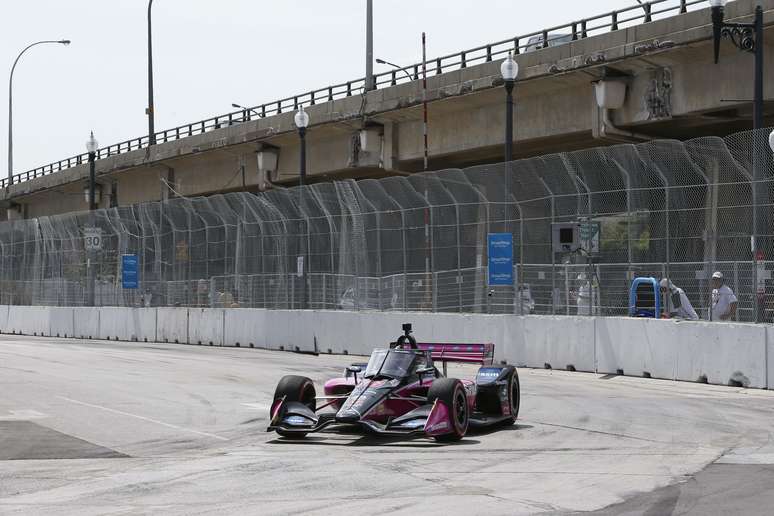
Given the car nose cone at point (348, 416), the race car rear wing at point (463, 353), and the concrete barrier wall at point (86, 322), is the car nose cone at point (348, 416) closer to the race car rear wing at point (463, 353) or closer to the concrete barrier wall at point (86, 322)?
the race car rear wing at point (463, 353)

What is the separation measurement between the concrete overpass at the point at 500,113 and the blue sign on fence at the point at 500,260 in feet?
20.4

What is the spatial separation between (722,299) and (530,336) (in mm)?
5299

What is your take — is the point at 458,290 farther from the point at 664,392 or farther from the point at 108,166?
the point at 108,166

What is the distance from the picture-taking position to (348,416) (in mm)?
13383

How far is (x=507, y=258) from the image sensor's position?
86.7 ft

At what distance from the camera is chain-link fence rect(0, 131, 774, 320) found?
830 inches

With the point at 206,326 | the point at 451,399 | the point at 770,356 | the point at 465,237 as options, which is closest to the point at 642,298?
the point at 770,356

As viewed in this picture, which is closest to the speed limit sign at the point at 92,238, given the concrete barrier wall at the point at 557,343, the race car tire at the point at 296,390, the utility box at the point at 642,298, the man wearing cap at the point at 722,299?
the concrete barrier wall at the point at 557,343

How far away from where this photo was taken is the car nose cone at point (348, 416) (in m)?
13.4

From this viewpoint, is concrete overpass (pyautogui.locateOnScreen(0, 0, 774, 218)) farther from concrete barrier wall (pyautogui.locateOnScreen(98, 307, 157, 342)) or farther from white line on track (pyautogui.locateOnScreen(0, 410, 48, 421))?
white line on track (pyautogui.locateOnScreen(0, 410, 48, 421))

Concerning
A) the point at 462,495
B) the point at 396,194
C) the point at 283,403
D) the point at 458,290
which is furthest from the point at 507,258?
the point at 462,495

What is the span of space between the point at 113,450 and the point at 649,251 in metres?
12.3

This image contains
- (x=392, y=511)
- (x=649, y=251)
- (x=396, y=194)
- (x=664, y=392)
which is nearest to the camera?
(x=392, y=511)

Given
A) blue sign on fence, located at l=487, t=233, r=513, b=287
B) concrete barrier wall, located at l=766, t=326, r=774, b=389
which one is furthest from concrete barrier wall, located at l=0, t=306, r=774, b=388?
blue sign on fence, located at l=487, t=233, r=513, b=287
